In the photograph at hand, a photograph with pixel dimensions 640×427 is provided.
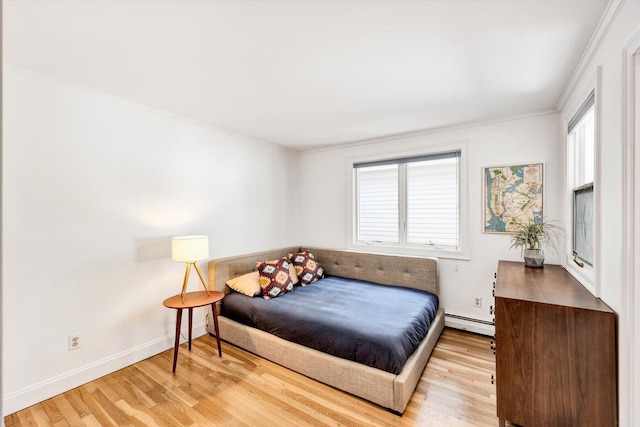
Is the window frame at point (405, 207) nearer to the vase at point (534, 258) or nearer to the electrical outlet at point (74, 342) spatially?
the vase at point (534, 258)

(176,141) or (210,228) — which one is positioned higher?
(176,141)

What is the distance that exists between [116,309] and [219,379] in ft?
3.50

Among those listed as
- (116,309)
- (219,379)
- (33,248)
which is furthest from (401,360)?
(33,248)

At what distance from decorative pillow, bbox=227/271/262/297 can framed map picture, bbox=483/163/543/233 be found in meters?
2.45

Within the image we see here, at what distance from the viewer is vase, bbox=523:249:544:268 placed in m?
2.78

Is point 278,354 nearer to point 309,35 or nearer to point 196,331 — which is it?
point 196,331

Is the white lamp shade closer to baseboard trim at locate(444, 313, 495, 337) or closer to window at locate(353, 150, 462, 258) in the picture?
window at locate(353, 150, 462, 258)

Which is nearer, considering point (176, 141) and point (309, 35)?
point (309, 35)

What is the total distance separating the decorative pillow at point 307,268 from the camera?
→ 3733mm

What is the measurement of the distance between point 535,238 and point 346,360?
6.48 ft

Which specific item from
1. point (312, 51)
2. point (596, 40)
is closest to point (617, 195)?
point (596, 40)

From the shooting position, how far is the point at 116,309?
8.83ft

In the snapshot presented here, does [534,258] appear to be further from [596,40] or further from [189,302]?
[189,302]

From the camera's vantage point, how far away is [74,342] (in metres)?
2.45
